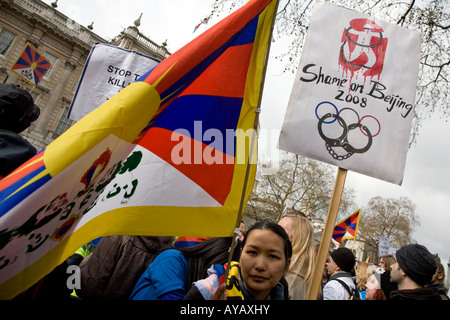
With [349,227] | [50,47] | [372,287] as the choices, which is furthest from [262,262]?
[50,47]

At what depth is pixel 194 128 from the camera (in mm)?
1639

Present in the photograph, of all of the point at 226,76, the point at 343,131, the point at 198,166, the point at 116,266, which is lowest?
the point at 116,266

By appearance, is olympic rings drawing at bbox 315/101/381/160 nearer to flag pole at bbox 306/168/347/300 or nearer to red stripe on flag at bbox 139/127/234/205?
flag pole at bbox 306/168/347/300

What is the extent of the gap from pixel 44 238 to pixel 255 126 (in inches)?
45.8

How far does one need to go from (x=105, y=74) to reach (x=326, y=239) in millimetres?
4000

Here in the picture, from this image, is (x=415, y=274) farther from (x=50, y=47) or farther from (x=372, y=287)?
(x=50, y=47)

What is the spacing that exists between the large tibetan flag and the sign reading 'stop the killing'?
88cm

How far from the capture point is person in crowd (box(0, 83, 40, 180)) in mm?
1289

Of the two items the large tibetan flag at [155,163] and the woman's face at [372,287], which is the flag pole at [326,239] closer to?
the large tibetan flag at [155,163]

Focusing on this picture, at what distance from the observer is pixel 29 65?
8.32m

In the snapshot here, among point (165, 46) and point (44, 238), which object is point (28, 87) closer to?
point (165, 46)

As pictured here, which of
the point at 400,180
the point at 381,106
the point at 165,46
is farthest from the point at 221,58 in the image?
the point at 165,46

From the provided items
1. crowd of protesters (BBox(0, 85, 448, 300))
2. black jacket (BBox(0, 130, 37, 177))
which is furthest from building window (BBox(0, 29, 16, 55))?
black jacket (BBox(0, 130, 37, 177))

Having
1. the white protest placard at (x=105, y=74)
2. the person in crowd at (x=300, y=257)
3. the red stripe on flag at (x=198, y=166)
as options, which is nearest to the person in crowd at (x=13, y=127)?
the red stripe on flag at (x=198, y=166)
